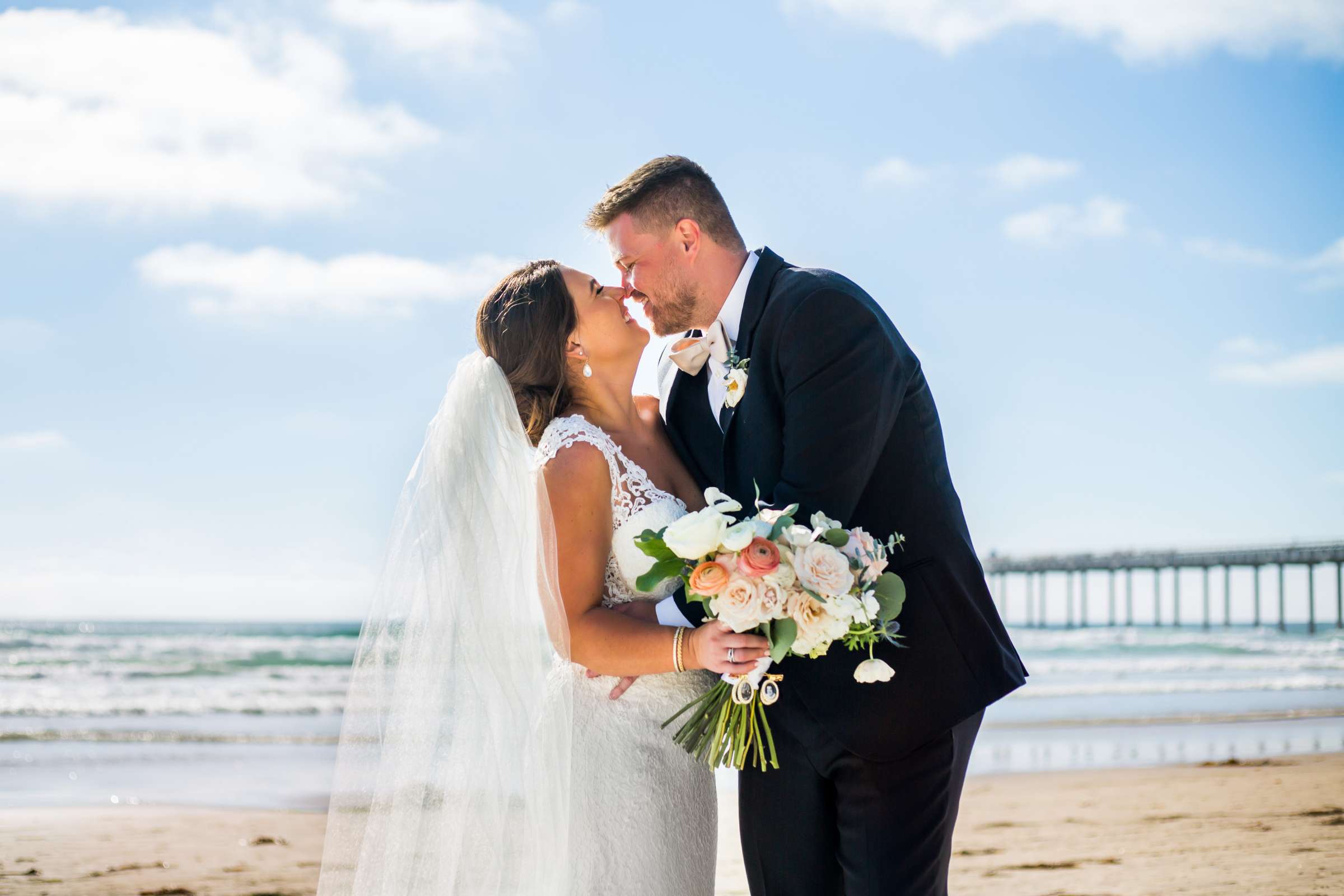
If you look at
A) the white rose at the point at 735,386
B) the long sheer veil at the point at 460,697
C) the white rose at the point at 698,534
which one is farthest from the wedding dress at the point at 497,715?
the white rose at the point at 698,534

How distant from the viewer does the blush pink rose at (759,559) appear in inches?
107

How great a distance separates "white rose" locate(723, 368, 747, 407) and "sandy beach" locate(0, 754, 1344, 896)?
392cm

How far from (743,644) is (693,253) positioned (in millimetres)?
1416

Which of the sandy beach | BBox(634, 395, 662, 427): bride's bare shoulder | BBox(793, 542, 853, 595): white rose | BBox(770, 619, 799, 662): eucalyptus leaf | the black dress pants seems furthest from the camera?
the sandy beach

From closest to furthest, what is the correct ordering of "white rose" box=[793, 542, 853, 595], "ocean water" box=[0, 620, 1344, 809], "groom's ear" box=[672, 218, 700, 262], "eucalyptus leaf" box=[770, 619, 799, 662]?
"white rose" box=[793, 542, 853, 595]
"eucalyptus leaf" box=[770, 619, 799, 662]
"groom's ear" box=[672, 218, 700, 262]
"ocean water" box=[0, 620, 1344, 809]

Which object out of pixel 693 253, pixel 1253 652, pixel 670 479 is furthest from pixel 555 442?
Answer: pixel 1253 652

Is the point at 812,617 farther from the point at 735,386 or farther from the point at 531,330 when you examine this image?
the point at 531,330

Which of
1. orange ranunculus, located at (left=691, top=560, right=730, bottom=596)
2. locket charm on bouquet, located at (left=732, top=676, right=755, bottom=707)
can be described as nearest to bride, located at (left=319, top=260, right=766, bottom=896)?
locket charm on bouquet, located at (left=732, top=676, right=755, bottom=707)

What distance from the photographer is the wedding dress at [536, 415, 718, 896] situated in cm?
359

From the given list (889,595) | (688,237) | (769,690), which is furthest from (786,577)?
(688,237)

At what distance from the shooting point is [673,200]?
3.78 meters

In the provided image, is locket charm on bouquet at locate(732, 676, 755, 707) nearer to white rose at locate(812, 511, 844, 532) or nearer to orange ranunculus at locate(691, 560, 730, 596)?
orange ranunculus at locate(691, 560, 730, 596)

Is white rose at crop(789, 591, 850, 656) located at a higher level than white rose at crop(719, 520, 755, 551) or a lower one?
lower

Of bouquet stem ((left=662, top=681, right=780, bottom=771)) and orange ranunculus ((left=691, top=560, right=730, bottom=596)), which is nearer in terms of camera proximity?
orange ranunculus ((left=691, top=560, right=730, bottom=596))
